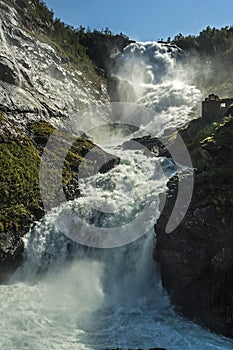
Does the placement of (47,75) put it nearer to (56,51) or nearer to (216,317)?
(56,51)

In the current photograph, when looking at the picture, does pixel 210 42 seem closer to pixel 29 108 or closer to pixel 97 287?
pixel 29 108

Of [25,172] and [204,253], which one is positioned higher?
[25,172]

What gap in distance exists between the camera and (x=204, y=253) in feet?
58.5

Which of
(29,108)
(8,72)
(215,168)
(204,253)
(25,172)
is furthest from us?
(8,72)

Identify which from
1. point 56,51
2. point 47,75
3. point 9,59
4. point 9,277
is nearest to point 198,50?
point 56,51

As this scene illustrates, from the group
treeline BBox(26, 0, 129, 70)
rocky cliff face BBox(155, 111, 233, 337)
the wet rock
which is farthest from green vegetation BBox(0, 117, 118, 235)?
treeline BBox(26, 0, 129, 70)

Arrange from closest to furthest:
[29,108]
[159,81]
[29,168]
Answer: [29,168]
[29,108]
[159,81]

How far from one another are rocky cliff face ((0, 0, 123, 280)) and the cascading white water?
1291 mm

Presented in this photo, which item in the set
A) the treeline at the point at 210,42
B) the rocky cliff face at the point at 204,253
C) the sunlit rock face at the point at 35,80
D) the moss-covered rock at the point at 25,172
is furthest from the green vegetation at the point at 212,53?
the rocky cliff face at the point at 204,253

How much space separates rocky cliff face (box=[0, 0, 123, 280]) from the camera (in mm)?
24373

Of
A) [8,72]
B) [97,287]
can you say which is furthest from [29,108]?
[97,287]

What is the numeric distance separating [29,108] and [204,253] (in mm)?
25596

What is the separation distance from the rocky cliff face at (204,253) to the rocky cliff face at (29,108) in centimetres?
886

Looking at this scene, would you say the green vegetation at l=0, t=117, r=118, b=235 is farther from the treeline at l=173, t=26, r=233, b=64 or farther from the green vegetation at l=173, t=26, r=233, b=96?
the treeline at l=173, t=26, r=233, b=64
